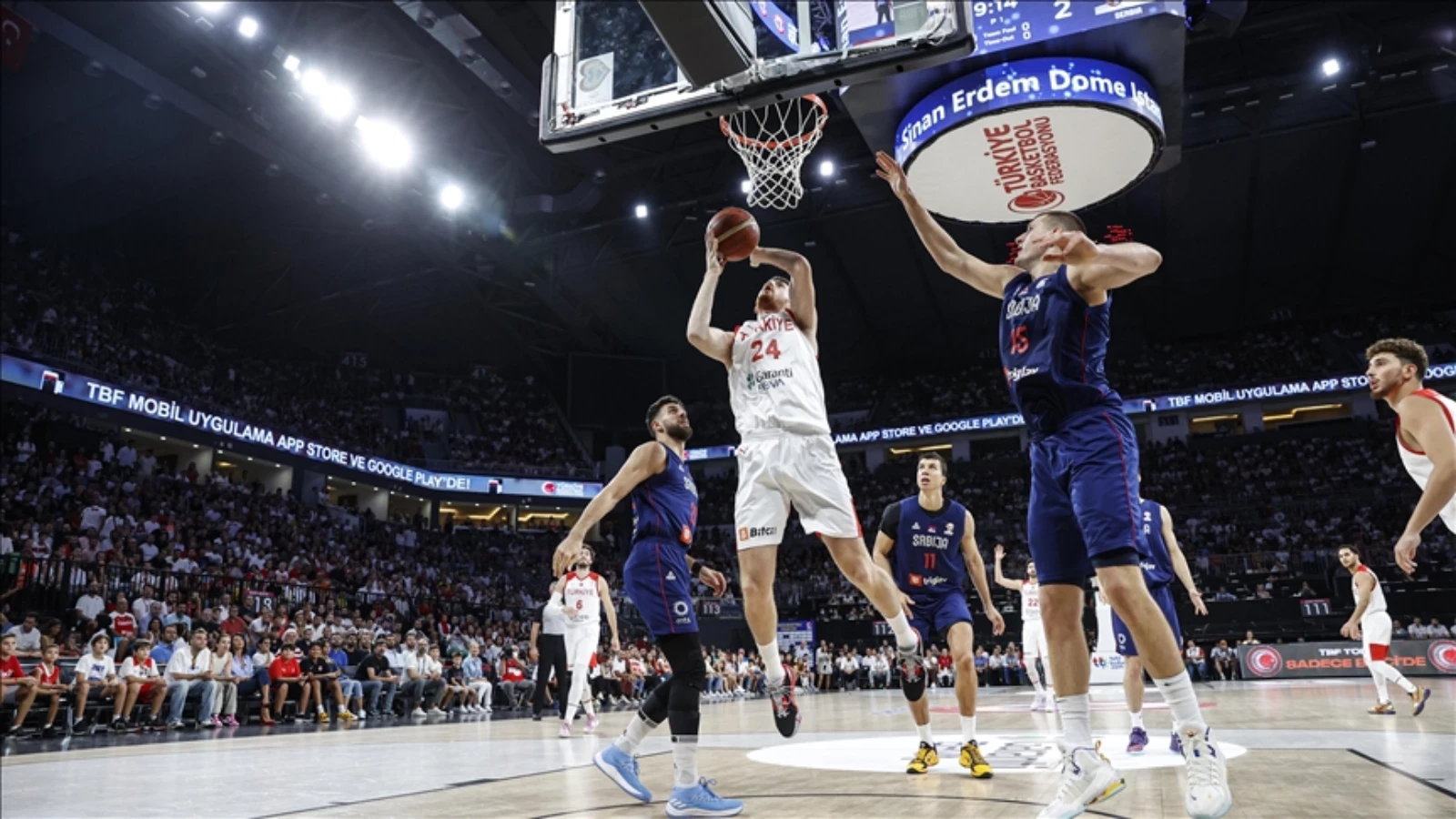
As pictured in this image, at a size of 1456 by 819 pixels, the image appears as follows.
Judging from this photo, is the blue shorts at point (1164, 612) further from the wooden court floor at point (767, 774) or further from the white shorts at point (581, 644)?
the white shorts at point (581, 644)

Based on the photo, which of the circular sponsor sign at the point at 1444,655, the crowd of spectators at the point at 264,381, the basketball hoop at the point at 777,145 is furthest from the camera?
the crowd of spectators at the point at 264,381

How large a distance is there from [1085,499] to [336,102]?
61.3 feet

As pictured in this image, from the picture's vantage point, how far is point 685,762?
3.96m

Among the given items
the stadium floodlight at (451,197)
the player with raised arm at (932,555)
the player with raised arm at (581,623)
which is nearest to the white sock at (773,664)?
the player with raised arm at (932,555)

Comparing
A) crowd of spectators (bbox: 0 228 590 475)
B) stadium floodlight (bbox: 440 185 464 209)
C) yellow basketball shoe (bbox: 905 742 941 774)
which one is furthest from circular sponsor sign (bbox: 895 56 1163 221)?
Answer: crowd of spectators (bbox: 0 228 590 475)

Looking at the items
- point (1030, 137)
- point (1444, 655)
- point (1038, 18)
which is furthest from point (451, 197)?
point (1444, 655)

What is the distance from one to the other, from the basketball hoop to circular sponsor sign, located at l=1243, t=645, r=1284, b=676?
16871 mm

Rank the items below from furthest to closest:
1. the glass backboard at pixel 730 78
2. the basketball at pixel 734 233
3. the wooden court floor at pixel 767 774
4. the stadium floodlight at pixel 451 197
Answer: the stadium floodlight at pixel 451 197, the basketball at pixel 734 233, the glass backboard at pixel 730 78, the wooden court floor at pixel 767 774

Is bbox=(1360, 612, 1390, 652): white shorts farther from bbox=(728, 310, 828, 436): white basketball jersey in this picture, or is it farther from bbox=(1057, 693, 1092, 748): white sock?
bbox=(728, 310, 828, 436): white basketball jersey

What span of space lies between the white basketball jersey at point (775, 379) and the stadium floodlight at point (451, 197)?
18.7 metres

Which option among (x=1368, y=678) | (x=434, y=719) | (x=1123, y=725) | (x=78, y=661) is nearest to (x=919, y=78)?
(x=1123, y=725)

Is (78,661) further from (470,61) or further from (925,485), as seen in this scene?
(470,61)

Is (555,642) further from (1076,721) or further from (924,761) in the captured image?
(1076,721)

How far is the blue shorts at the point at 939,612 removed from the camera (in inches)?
221
